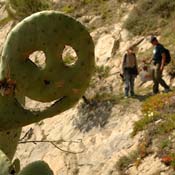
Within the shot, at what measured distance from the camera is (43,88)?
4379 millimetres

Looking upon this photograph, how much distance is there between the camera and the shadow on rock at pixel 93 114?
12.5m

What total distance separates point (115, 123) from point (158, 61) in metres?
1.47

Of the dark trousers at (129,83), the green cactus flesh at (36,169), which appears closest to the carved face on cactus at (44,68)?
the green cactus flesh at (36,169)

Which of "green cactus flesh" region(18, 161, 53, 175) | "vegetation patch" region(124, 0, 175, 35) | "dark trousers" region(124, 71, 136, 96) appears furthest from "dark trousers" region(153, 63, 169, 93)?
"green cactus flesh" region(18, 161, 53, 175)

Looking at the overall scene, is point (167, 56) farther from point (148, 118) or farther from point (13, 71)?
point (13, 71)

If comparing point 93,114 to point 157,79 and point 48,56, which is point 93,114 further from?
point 48,56

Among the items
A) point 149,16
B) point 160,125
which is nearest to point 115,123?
point 160,125

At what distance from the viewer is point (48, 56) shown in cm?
430

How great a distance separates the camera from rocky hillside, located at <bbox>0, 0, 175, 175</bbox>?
1059 cm

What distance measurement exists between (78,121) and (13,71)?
8690 mm

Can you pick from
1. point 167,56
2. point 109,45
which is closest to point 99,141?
point 167,56

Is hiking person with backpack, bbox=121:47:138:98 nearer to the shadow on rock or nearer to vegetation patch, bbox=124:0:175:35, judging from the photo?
the shadow on rock

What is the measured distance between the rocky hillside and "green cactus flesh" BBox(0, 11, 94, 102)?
5.43m

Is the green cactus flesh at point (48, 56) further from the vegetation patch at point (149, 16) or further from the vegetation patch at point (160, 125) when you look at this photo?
the vegetation patch at point (149, 16)
